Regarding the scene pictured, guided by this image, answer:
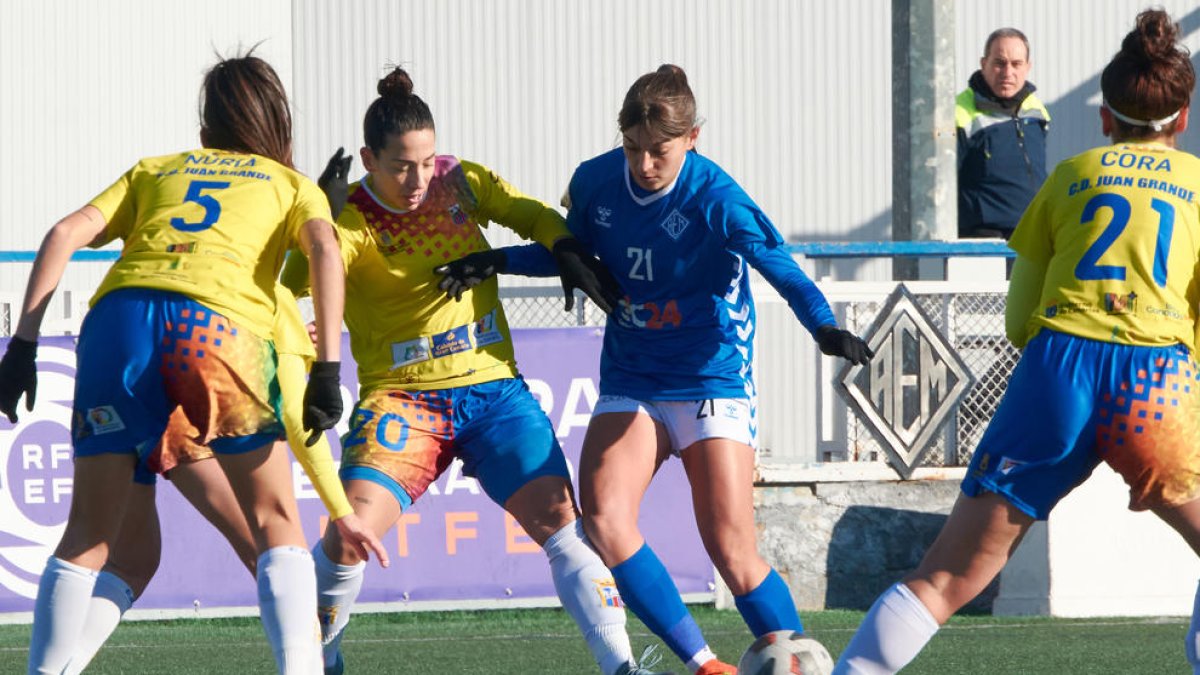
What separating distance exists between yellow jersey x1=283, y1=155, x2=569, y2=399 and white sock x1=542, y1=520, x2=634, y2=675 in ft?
1.86

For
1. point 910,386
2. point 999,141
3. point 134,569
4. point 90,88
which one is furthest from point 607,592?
point 90,88

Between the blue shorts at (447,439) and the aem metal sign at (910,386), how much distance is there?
3384 mm

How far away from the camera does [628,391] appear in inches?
214

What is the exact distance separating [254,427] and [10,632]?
4.13 meters

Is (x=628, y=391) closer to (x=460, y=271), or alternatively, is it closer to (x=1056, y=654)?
(x=460, y=271)

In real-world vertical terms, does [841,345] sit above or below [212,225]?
below

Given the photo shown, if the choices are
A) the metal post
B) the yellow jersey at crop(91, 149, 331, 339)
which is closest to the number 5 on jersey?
the yellow jersey at crop(91, 149, 331, 339)

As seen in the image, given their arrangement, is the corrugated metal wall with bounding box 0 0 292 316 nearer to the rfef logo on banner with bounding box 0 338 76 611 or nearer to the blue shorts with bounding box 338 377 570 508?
the rfef logo on banner with bounding box 0 338 76 611

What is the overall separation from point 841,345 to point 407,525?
11.9ft

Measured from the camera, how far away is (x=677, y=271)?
17.5 feet

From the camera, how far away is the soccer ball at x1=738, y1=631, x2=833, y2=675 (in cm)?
496

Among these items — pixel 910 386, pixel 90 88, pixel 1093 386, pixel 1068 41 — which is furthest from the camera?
pixel 90 88

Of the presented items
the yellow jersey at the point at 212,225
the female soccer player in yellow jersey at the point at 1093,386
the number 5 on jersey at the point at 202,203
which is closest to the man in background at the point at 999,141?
the female soccer player in yellow jersey at the point at 1093,386

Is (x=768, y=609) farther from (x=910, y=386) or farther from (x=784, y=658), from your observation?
(x=910, y=386)
